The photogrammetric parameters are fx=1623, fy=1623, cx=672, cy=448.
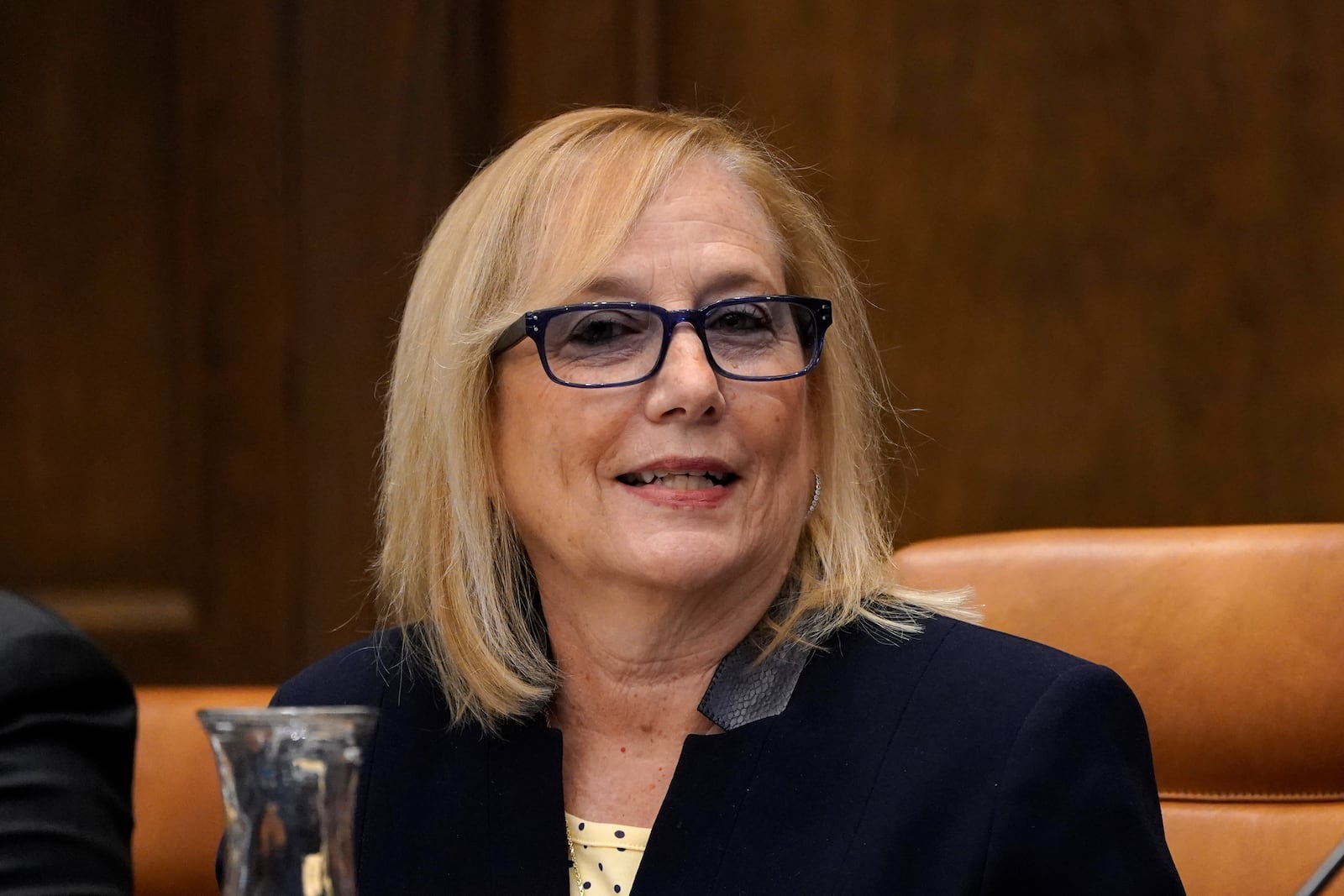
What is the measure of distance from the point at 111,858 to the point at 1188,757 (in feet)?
3.63

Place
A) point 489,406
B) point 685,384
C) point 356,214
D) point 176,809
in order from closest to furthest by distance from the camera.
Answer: point 685,384 → point 489,406 → point 176,809 → point 356,214

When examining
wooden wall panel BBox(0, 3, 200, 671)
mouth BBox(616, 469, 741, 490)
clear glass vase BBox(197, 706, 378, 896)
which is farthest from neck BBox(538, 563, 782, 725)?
wooden wall panel BBox(0, 3, 200, 671)

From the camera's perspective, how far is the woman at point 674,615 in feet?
4.66

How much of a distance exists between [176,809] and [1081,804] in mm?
1076

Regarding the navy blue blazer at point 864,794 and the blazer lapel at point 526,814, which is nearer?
the navy blue blazer at point 864,794

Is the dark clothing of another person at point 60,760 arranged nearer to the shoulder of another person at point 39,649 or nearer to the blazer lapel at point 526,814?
the shoulder of another person at point 39,649

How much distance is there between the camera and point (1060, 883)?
1.34 meters

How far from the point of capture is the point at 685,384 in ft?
4.96

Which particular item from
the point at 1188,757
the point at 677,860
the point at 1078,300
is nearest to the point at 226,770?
the point at 677,860

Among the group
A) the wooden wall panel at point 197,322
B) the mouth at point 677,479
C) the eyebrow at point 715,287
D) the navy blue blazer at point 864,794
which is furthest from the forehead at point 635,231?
the wooden wall panel at point 197,322

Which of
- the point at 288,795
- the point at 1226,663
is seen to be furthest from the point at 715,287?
the point at 288,795

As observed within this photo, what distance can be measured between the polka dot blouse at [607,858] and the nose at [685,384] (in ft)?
1.29

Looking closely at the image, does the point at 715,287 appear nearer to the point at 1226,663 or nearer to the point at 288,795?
the point at 1226,663

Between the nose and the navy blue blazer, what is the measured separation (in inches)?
10.9
